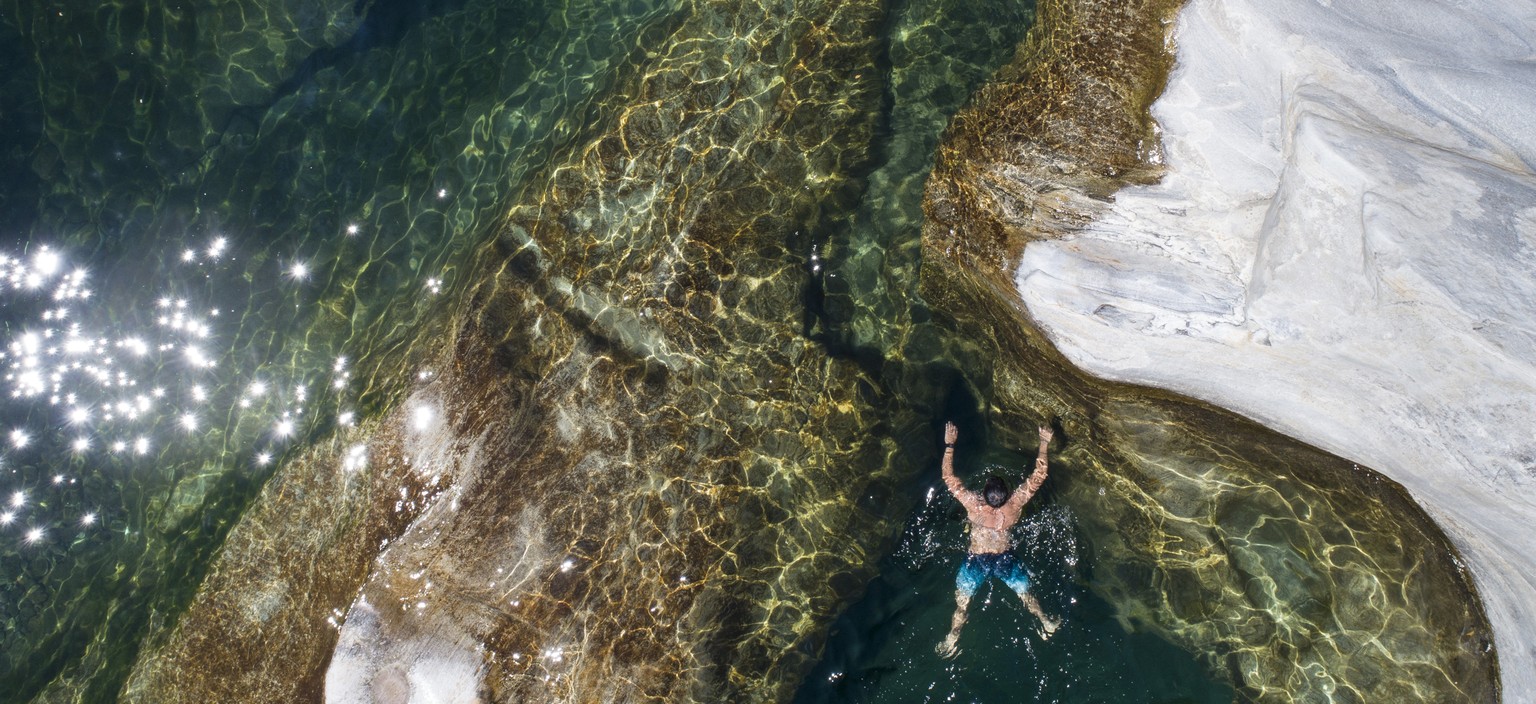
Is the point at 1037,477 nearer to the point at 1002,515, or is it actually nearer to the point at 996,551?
the point at 1002,515

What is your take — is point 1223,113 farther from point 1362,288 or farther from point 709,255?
point 709,255

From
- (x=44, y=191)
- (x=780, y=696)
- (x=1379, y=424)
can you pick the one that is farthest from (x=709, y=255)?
(x=44, y=191)

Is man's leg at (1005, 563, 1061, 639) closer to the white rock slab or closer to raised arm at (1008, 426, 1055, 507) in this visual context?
raised arm at (1008, 426, 1055, 507)

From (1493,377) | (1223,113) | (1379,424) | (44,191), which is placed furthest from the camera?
(44,191)

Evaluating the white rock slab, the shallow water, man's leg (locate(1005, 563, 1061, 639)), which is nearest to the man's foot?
the shallow water

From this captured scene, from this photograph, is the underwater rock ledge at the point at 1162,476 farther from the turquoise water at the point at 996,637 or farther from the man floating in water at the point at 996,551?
the man floating in water at the point at 996,551

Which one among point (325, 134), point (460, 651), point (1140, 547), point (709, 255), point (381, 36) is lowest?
point (1140, 547)

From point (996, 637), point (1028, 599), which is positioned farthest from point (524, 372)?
point (1028, 599)

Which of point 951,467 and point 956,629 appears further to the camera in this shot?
point 951,467
